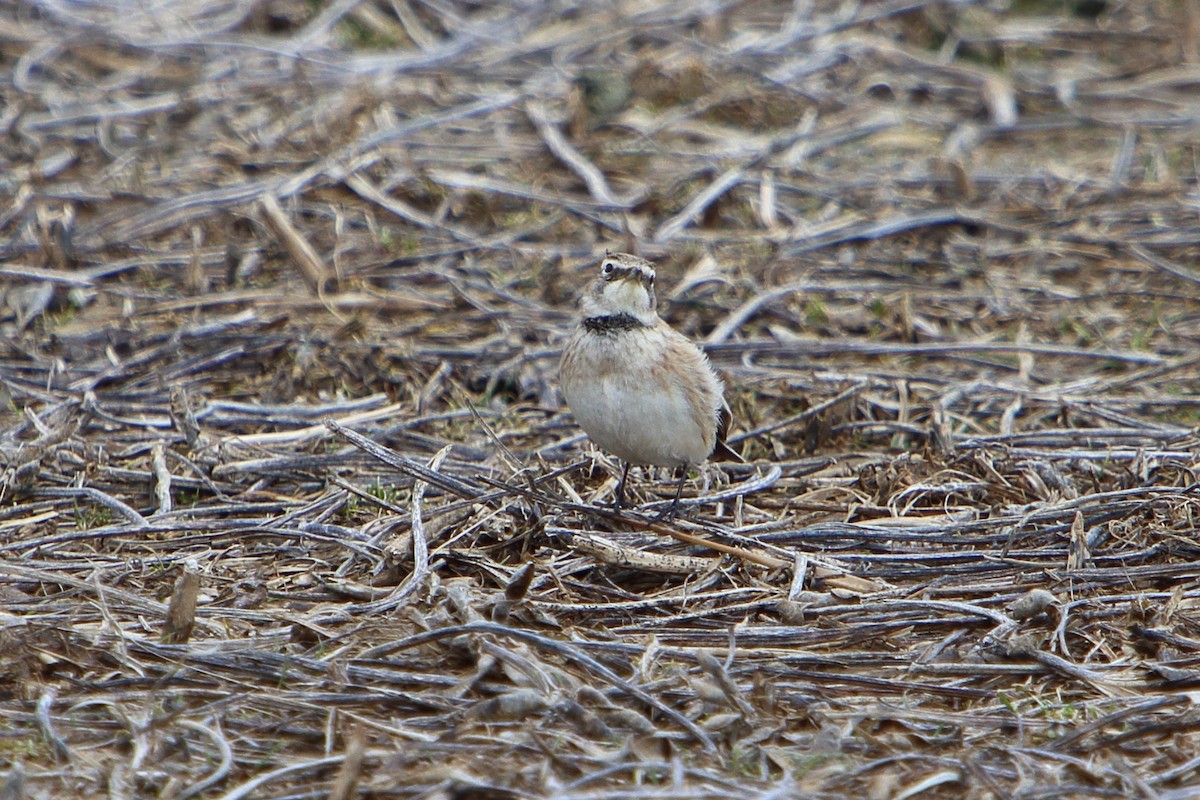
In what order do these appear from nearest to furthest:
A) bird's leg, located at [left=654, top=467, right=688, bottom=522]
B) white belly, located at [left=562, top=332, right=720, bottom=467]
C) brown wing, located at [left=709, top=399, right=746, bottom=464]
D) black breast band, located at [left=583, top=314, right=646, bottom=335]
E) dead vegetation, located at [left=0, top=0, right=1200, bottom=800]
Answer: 1. dead vegetation, located at [left=0, top=0, right=1200, bottom=800]
2. white belly, located at [left=562, top=332, right=720, bottom=467]
3. black breast band, located at [left=583, top=314, right=646, bottom=335]
4. bird's leg, located at [left=654, top=467, right=688, bottom=522]
5. brown wing, located at [left=709, top=399, right=746, bottom=464]

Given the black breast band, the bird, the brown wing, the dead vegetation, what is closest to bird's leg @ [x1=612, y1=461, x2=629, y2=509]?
the bird

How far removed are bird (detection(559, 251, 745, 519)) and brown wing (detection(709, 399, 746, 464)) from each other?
0.19 meters

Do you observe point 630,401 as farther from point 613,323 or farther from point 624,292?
point 624,292


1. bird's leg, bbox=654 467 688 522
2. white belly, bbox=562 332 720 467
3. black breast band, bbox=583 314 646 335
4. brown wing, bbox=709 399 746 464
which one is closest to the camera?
white belly, bbox=562 332 720 467

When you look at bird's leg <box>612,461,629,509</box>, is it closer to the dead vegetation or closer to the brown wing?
the dead vegetation

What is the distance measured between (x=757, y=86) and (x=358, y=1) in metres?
3.61

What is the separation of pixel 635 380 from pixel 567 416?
5.13ft

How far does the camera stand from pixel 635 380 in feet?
19.6

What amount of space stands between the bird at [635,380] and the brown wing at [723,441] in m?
0.19

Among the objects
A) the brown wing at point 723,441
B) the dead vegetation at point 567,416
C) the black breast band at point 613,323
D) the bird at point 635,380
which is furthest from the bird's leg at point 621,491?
the black breast band at point 613,323

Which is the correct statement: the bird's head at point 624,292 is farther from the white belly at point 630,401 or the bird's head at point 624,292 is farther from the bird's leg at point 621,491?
the bird's leg at point 621,491

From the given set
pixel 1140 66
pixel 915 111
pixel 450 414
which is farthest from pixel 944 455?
pixel 1140 66

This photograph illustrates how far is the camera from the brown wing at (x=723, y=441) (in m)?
6.54

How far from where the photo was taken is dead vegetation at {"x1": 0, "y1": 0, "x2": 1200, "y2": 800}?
4430mm
